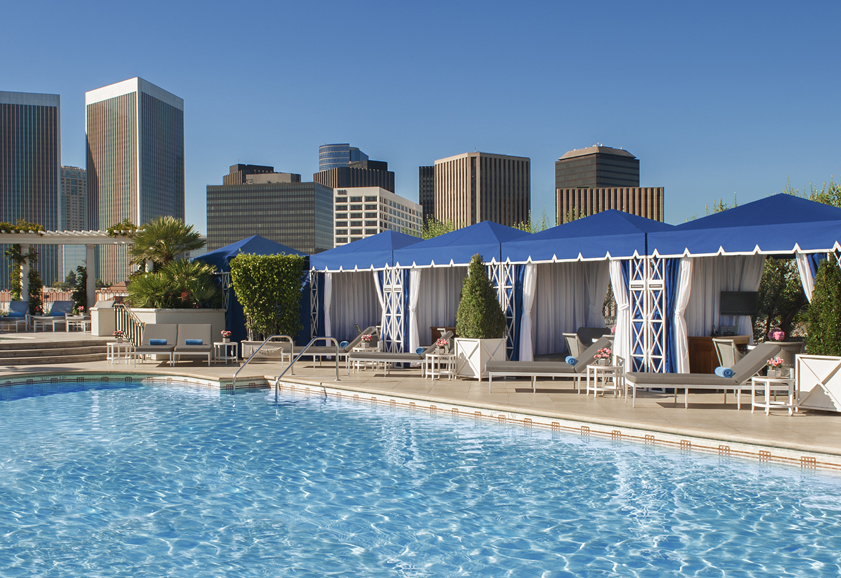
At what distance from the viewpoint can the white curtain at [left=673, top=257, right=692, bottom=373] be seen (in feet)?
30.7

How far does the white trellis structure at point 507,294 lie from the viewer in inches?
448

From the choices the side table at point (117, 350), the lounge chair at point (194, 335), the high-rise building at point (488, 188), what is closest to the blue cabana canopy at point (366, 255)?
the lounge chair at point (194, 335)

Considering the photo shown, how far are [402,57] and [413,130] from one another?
26.7 meters

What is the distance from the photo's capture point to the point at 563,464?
627cm

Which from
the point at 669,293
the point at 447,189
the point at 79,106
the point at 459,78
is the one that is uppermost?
the point at 79,106

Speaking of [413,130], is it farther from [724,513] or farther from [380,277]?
[724,513]

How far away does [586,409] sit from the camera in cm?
796

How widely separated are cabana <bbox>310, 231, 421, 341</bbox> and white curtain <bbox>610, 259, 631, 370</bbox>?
5.02m

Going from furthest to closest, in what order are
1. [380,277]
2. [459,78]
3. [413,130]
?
1. [413,130]
2. [459,78]
3. [380,277]

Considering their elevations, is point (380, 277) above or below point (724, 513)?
above

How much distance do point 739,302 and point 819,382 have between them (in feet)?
10.8

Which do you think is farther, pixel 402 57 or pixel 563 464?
pixel 402 57

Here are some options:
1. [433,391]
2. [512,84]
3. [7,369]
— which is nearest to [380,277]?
[433,391]

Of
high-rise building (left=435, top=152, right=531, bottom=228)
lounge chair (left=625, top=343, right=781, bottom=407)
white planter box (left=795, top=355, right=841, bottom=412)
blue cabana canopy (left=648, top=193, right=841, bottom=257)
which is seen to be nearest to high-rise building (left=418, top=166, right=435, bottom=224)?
high-rise building (left=435, top=152, right=531, bottom=228)
